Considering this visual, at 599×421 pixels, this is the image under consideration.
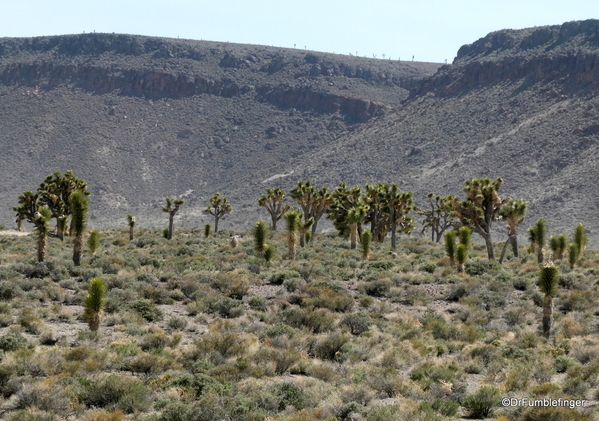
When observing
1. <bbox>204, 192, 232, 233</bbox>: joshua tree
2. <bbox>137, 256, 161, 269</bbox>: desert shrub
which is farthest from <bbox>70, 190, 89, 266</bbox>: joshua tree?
<bbox>204, 192, 232, 233</bbox>: joshua tree

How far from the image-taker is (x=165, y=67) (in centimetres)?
14588

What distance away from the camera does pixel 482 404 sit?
1334 centimetres

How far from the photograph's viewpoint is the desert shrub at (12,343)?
627 inches

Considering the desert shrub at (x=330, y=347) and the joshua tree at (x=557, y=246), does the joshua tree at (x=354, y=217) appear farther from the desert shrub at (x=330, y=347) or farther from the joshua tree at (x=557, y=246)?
the desert shrub at (x=330, y=347)

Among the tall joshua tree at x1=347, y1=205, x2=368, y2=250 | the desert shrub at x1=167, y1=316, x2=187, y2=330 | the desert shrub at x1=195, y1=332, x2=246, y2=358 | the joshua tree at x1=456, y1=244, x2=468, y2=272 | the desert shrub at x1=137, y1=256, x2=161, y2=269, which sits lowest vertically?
the desert shrub at x1=167, y1=316, x2=187, y2=330

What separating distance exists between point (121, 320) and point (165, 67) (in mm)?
131051

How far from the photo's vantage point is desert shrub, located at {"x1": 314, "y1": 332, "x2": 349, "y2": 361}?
17625 millimetres

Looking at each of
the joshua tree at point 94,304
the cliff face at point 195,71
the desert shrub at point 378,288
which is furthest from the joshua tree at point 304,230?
the cliff face at point 195,71

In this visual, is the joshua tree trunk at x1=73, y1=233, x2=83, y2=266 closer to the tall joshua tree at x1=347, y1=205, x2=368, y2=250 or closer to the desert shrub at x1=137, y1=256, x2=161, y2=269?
the desert shrub at x1=137, y1=256, x2=161, y2=269

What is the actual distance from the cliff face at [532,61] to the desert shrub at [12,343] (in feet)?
329

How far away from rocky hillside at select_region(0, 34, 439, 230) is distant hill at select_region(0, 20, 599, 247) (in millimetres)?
360

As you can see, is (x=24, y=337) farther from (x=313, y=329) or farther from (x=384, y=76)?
(x=384, y=76)

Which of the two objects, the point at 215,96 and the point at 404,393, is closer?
the point at 404,393

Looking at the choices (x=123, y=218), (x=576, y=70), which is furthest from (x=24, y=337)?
(x=576, y=70)
